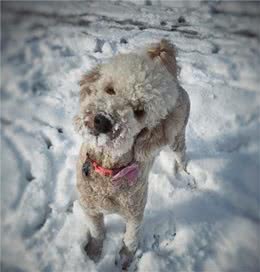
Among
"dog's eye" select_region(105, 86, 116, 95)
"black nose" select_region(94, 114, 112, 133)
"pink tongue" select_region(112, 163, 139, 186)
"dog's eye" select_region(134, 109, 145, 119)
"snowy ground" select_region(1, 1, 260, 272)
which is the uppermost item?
"dog's eye" select_region(105, 86, 116, 95)

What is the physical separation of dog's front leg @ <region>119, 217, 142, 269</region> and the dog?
0.02 m

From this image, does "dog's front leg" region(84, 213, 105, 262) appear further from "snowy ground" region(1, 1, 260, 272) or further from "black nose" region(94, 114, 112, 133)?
"black nose" region(94, 114, 112, 133)

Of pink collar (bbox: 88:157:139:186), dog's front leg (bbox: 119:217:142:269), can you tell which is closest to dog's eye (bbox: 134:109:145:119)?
pink collar (bbox: 88:157:139:186)

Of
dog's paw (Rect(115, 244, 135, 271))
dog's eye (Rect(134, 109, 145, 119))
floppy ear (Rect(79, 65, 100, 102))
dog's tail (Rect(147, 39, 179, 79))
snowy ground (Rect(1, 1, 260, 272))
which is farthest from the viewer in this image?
snowy ground (Rect(1, 1, 260, 272))

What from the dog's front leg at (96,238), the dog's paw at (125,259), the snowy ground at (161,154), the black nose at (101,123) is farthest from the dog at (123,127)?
the snowy ground at (161,154)

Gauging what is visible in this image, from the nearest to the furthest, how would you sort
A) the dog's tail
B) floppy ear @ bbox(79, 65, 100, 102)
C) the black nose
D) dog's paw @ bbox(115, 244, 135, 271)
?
1. the black nose
2. floppy ear @ bbox(79, 65, 100, 102)
3. the dog's tail
4. dog's paw @ bbox(115, 244, 135, 271)

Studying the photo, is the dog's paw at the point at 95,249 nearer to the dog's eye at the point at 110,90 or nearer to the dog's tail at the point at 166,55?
the dog's eye at the point at 110,90

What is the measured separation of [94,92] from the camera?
1799mm

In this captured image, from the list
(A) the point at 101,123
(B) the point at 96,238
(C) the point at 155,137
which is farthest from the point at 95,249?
(A) the point at 101,123

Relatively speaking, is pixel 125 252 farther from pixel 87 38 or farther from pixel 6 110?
pixel 87 38

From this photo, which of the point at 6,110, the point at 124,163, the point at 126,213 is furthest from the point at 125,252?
the point at 6,110

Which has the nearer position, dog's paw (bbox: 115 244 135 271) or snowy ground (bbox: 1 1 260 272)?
dog's paw (bbox: 115 244 135 271)

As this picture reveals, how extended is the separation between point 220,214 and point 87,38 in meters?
2.70

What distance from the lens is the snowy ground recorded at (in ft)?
7.95
